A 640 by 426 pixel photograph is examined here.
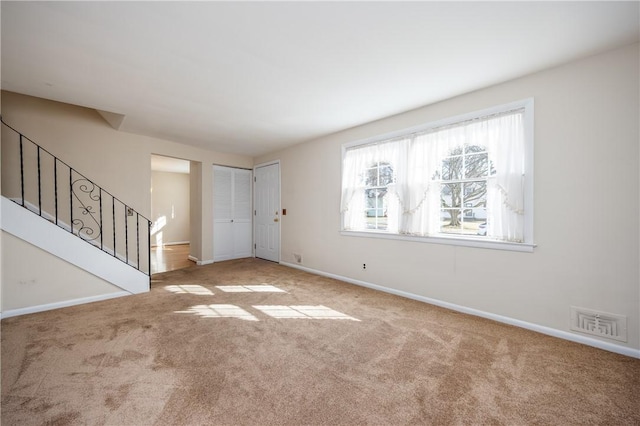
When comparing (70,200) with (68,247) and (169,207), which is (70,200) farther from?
(169,207)

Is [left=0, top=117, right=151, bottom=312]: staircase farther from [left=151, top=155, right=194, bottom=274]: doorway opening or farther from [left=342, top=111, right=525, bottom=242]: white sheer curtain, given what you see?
[left=151, top=155, right=194, bottom=274]: doorway opening

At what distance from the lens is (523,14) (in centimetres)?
190

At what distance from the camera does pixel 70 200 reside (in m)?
4.10

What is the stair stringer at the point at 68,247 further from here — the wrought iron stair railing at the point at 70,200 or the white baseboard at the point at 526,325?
the white baseboard at the point at 526,325

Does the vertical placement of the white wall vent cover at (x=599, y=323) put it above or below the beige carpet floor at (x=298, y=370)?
above

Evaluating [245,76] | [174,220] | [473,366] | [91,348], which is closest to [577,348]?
[473,366]

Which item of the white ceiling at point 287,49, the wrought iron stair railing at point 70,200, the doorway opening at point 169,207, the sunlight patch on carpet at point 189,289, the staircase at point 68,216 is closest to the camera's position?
the white ceiling at point 287,49

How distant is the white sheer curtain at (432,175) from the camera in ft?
9.20

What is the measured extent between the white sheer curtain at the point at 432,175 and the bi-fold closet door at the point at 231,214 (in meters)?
3.22

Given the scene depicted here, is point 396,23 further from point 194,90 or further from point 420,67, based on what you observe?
point 194,90

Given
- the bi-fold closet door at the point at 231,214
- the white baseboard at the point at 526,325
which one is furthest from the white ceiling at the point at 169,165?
the white baseboard at the point at 526,325

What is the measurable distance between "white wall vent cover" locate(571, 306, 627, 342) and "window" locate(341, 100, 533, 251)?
2.35ft

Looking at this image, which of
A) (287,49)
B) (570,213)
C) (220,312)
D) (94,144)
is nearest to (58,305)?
(220,312)

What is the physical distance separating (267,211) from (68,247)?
3.64 m
